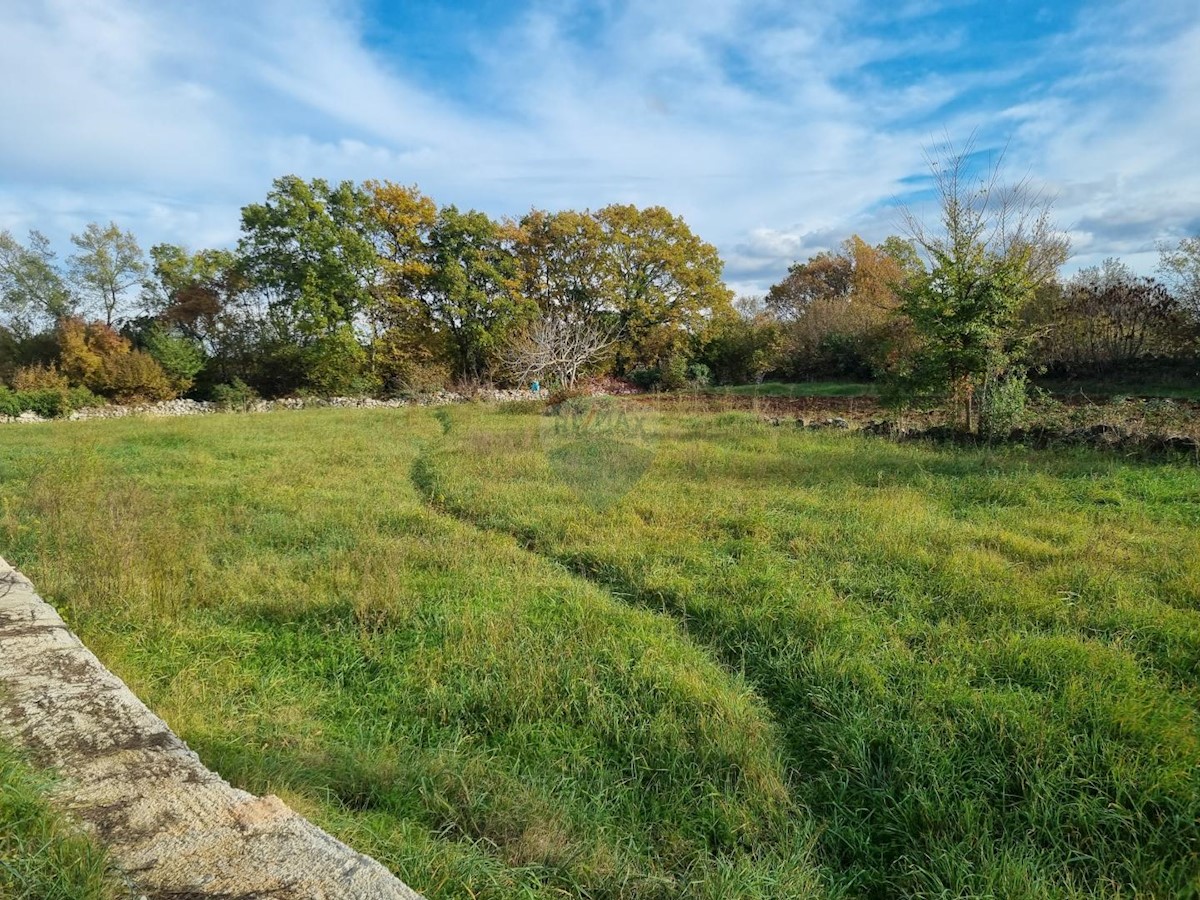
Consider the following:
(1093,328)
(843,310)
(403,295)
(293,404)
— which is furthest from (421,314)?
(1093,328)

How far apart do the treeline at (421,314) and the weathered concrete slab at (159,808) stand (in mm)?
15773

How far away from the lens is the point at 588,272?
26.3 m

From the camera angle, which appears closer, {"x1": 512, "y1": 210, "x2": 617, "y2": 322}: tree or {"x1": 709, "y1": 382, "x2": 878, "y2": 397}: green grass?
{"x1": 709, "y1": 382, "x2": 878, "y2": 397}: green grass

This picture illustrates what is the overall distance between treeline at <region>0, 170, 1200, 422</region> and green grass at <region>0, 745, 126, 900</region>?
16344mm

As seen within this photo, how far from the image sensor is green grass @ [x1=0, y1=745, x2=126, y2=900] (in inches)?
55.5

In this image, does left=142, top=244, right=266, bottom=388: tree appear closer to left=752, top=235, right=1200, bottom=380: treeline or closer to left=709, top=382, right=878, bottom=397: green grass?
left=709, top=382, right=878, bottom=397: green grass

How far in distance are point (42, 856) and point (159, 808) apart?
0.26 m

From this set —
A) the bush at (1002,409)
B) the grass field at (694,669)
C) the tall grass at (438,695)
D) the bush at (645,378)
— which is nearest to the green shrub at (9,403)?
the grass field at (694,669)

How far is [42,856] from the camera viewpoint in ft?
4.92

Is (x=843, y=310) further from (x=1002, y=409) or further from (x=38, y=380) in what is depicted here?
(x=38, y=380)

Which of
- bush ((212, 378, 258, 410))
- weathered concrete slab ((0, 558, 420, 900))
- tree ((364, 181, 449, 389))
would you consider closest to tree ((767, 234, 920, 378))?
weathered concrete slab ((0, 558, 420, 900))

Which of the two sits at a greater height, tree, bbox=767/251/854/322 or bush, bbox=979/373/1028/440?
tree, bbox=767/251/854/322

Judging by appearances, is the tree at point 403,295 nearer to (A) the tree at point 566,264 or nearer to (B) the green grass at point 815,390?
(A) the tree at point 566,264

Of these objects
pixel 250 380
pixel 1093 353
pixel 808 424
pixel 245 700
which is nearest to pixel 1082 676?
pixel 245 700
